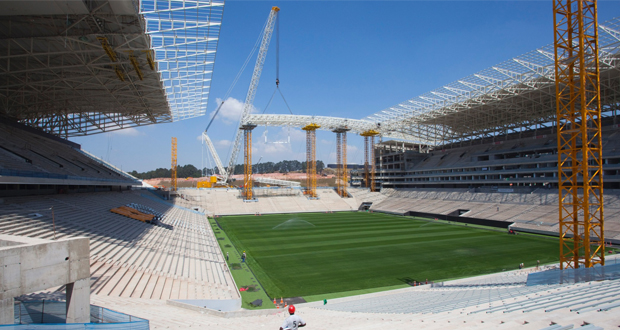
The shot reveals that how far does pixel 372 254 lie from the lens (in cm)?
3123

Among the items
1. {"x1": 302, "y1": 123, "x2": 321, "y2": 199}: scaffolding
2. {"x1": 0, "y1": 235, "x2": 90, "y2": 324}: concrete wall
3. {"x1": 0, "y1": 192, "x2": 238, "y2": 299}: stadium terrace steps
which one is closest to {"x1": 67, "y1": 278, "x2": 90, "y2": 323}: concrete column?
{"x1": 0, "y1": 235, "x2": 90, "y2": 324}: concrete wall

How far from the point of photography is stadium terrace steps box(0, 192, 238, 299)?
16.9m

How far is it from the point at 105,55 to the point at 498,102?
5526 centimetres

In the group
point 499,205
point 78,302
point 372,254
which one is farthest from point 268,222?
point 78,302

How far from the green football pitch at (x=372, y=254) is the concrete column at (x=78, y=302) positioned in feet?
44.7

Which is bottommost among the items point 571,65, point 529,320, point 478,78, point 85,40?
point 529,320

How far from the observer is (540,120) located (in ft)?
203

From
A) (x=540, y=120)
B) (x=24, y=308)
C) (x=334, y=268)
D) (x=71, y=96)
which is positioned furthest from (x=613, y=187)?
(x=71, y=96)

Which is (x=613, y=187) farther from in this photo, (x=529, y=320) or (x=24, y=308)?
(x=24, y=308)

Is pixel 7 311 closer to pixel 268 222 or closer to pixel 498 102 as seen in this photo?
pixel 268 222

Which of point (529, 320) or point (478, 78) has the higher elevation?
point (478, 78)

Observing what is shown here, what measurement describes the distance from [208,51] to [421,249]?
27.0 meters

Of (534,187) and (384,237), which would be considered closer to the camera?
(384,237)

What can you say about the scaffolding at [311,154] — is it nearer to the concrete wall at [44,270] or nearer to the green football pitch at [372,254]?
the green football pitch at [372,254]
